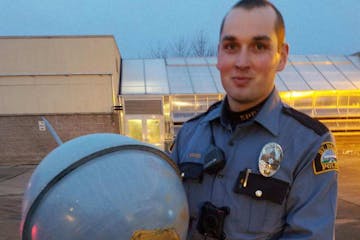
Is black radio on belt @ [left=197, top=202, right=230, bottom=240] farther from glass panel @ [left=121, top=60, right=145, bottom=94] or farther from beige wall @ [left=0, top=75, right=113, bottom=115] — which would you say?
glass panel @ [left=121, top=60, right=145, bottom=94]

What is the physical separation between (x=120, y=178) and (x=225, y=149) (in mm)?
510

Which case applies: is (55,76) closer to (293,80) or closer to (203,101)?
(203,101)

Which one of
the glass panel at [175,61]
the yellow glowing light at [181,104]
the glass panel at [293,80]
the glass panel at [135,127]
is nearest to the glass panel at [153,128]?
the glass panel at [135,127]

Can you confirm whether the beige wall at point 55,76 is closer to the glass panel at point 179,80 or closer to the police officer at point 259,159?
the glass panel at point 179,80

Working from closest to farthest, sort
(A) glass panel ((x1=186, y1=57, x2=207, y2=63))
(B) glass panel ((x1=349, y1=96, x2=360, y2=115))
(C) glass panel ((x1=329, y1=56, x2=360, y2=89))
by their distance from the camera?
(B) glass panel ((x1=349, y1=96, x2=360, y2=115)), (C) glass panel ((x1=329, y1=56, x2=360, y2=89)), (A) glass panel ((x1=186, y1=57, x2=207, y2=63))

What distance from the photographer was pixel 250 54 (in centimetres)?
123

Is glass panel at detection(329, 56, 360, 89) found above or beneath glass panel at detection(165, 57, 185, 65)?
beneath

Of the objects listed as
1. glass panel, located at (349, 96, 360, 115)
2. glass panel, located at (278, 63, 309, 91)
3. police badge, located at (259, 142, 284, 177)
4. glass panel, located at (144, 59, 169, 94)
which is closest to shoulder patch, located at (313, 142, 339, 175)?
police badge, located at (259, 142, 284, 177)

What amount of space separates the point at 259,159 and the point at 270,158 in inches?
1.8

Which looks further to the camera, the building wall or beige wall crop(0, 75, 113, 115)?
the building wall

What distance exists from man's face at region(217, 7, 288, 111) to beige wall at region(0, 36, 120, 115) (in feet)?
38.8

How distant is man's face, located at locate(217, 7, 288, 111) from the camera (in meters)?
1.20

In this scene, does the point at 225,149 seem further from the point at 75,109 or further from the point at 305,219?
the point at 75,109

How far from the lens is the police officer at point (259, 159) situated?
1.19 meters
